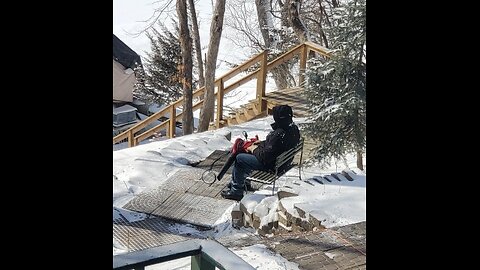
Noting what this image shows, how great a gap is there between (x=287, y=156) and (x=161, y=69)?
8.14 feet

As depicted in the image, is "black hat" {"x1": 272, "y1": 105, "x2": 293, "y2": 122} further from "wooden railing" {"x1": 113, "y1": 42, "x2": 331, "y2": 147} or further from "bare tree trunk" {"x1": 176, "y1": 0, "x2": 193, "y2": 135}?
"bare tree trunk" {"x1": 176, "y1": 0, "x2": 193, "y2": 135}

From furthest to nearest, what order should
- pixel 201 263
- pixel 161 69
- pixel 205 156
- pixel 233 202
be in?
pixel 161 69 < pixel 205 156 < pixel 233 202 < pixel 201 263

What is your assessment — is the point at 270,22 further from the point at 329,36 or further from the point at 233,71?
the point at 329,36

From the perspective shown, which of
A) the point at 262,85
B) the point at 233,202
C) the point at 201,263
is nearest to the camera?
the point at 201,263

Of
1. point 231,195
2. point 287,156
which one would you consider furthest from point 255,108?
point 231,195

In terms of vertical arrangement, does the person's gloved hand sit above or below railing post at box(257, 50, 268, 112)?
below

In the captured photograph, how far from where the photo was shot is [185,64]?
4.14 m

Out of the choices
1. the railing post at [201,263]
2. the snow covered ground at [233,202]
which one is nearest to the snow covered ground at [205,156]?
the snow covered ground at [233,202]

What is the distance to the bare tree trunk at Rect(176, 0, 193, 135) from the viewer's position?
4066 mm

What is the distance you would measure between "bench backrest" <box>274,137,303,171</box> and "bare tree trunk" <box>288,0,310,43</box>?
5.25ft

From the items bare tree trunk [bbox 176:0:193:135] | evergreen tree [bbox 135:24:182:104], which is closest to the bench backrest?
bare tree trunk [bbox 176:0:193:135]

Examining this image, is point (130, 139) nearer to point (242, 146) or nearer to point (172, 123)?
point (172, 123)

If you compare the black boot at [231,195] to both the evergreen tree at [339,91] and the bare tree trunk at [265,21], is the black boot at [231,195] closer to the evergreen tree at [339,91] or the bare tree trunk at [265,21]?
the evergreen tree at [339,91]
